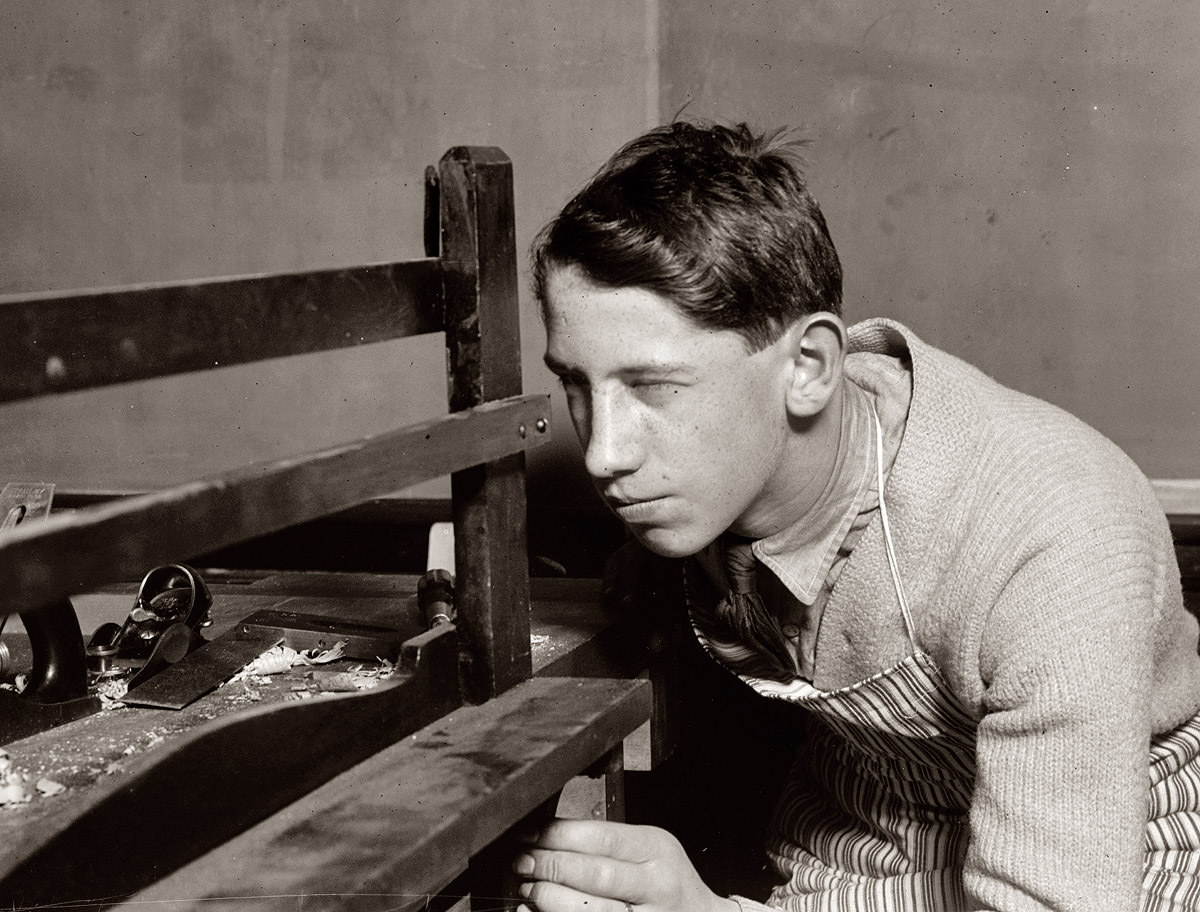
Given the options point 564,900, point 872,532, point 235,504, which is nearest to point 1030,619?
point 872,532

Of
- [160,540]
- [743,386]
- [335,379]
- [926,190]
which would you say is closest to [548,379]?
[335,379]

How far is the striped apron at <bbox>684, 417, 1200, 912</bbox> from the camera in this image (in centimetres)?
142

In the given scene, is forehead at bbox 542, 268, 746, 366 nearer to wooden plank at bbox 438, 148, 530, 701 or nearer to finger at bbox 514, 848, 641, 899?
wooden plank at bbox 438, 148, 530, 701

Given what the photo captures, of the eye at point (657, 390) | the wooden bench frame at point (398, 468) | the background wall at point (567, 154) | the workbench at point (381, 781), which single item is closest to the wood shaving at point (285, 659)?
the workbench at point (381, 781)

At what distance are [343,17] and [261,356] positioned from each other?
136 cm

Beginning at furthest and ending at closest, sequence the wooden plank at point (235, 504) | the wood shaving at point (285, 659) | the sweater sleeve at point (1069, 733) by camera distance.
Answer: the wood shaving at point (285, 659)
the sweater sleeve at point (1069, 733)
the wooden plank at point (235, 504)

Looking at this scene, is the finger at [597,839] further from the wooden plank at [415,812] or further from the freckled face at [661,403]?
the freckled face at [661,403]

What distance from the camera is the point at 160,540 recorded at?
2.89 feet

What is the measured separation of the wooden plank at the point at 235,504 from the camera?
787 mm

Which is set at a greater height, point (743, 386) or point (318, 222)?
point (318, 222)

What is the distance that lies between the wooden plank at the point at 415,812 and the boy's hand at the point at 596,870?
6 centimetres

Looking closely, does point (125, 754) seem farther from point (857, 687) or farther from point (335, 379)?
point (335, 379)

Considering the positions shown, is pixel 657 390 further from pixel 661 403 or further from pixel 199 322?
pixel 199 322

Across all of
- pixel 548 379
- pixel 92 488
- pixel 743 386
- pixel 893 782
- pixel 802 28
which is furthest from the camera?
pixel 92 488
